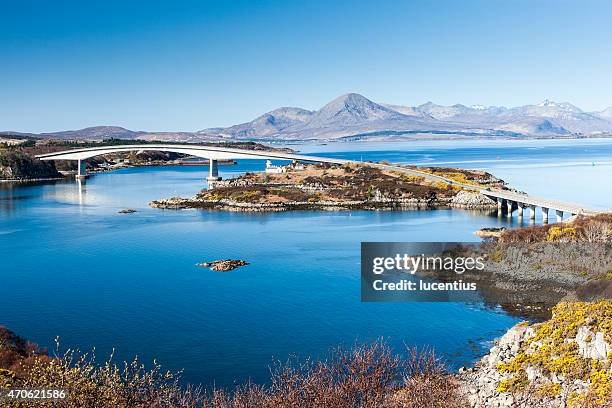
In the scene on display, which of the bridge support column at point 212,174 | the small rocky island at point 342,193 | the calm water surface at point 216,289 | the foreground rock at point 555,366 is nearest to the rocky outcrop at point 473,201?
the small rocky island at point 342,193

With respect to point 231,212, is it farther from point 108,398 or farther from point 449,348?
point 108,398

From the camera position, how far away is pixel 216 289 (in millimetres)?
25828

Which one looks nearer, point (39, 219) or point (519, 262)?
point (519, 262)

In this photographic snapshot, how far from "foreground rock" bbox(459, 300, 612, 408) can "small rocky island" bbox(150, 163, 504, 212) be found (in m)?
38.3

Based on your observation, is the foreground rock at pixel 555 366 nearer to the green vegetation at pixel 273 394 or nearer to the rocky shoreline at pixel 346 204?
the green vegetation at pixel 273 394

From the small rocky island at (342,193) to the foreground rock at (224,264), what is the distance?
21.1m

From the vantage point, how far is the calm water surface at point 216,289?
19.2m

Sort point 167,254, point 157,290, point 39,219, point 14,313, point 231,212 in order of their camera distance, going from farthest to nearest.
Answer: point 231,212 → point 39,219 → point 167,254 → point 157,290 → point 14,313

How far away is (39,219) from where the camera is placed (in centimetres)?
4688

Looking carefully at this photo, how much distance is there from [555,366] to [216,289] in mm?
15664

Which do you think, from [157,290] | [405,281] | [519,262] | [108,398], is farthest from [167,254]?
[108,398]

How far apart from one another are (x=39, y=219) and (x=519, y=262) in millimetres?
35347

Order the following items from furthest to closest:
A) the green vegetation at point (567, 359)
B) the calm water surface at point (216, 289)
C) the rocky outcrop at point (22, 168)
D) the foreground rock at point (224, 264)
Answer: the rocky outcrop at point (22, 168) → the foreground rock at point (224, 264) → the calm water surface at point (216, 289) → the green vegetation at point (567, 359)

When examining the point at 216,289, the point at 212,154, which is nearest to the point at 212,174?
the point at 212,154
